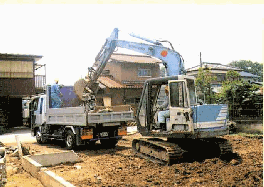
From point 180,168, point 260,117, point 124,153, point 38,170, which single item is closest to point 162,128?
point 180,168

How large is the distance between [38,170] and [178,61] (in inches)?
207

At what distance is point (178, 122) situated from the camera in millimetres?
6930

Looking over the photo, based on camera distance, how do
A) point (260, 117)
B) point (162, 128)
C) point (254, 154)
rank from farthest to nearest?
1. point (260, 117)
2. point (254, 154)
3. point (162, 128)

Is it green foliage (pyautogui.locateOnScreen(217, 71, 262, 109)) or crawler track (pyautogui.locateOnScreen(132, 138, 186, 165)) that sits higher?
green foliage (pyautogui.locateOnScreen(217, 71, 262, 109))

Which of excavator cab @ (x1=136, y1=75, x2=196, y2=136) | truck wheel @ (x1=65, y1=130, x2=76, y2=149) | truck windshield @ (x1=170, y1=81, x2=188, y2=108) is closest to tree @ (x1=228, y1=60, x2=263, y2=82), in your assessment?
truck wheel @ (x1=65, y1=130, x2=76, y2=149)

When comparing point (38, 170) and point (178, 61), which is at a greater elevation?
point (178, 61)

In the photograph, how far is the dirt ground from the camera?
5.41m

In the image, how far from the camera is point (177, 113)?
692 cm

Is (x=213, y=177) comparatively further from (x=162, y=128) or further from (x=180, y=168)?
(x=162, y=128)

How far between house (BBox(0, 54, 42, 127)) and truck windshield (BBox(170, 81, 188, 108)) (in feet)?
48.2

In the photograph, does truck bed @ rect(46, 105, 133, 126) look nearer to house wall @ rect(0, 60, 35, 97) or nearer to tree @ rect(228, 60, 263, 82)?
house wall @ rect(0, 60, 35, 97)

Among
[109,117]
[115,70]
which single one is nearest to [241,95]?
[109,117]

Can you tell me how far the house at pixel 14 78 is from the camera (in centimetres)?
1848

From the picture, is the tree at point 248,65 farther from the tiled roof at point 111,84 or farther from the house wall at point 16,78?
the house wall at point 16,78
